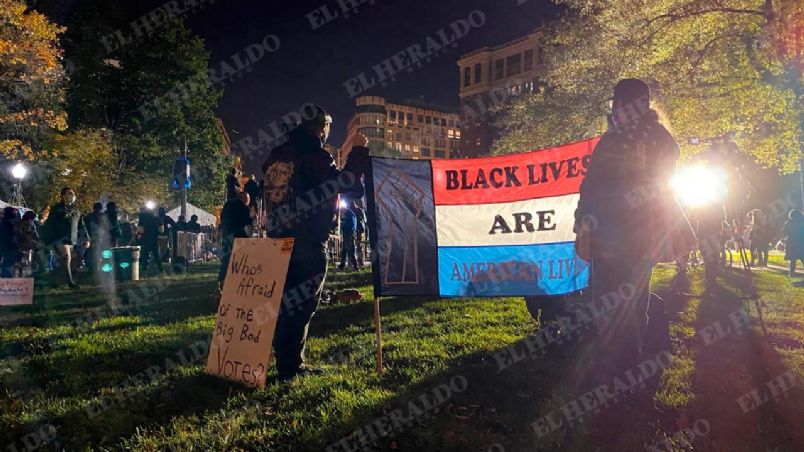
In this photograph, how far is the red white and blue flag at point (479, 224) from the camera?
5191 millimetres

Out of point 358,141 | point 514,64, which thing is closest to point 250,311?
point 358,141

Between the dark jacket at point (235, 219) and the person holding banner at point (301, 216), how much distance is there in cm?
504

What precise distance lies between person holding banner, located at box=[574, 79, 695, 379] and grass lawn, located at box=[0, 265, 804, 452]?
69 centimetres

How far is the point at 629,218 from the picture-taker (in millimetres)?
3795

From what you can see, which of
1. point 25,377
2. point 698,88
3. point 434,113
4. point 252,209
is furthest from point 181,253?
point 434,113

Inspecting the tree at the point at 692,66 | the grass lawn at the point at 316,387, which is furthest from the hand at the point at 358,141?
the tree at the point at 692,66

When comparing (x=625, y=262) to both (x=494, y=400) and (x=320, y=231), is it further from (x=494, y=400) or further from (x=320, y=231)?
(x=320, y=231)

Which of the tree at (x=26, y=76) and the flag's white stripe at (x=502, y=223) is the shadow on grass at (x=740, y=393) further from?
the tree at (x=26, y=76)

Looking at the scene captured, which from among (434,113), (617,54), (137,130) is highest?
(434,113)

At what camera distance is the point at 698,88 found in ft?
54.5

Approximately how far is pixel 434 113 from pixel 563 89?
427 feet

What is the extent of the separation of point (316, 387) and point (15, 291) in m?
5.96

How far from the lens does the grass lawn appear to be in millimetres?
3373

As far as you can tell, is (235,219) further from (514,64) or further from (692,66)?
(514,64)
